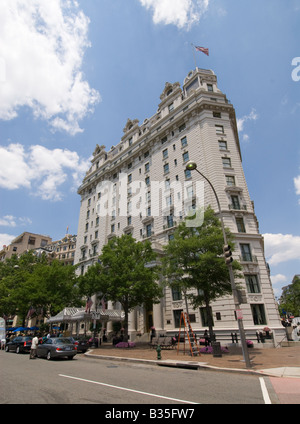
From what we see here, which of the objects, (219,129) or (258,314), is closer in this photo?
(258,314)

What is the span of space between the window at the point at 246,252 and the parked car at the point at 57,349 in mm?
18505

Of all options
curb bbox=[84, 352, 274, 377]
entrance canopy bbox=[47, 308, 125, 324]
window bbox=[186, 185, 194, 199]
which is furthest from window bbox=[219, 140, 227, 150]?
curb bbox=[84, 352, 274, 377]

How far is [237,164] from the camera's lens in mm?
31719

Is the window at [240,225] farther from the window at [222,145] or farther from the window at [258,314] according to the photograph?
the window at [222,145]

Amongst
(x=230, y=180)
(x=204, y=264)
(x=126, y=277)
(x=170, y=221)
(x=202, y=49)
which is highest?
(x=202, y=49)

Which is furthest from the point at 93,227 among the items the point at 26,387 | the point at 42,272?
the point at 26,387

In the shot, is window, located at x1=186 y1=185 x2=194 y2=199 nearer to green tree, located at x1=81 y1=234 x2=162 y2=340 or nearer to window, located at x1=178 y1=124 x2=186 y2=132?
green tree, located at x1=81 y1=234 x2=162 y2=340

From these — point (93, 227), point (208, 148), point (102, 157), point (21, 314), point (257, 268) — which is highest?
point (102, 157)

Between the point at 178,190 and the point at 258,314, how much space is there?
17426 mm

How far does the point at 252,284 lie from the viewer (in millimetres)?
25734

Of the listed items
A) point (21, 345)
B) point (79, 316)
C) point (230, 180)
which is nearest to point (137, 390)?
point (21, 345)

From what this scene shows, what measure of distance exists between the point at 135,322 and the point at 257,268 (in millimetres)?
16705

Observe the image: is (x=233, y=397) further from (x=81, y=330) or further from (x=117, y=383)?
(x=81, y=330)

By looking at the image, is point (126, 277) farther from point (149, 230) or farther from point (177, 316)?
point (149, 230)
